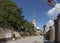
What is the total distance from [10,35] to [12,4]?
1392cm

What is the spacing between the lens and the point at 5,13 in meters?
63.4

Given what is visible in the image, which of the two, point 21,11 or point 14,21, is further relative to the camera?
point 21,11

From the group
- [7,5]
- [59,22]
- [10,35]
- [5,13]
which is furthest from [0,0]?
[59,22]

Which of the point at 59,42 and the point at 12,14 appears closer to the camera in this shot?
the point at 59,42

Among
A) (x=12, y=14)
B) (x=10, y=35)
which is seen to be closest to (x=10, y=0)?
(x=12, y=14)

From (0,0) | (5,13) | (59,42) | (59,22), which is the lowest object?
(59,42)

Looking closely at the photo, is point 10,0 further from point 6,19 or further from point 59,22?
point 59,22

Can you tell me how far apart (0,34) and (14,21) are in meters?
17.2

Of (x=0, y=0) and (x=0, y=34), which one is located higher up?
(x=0, y=0)

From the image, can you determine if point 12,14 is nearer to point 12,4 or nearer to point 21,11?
point 12,4


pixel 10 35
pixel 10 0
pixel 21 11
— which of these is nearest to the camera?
pixel 10 35

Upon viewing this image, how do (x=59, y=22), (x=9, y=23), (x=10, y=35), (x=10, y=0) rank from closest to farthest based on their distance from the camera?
(x=59, y=22)
(x=10, y=35)
(x=9, y=23)
(x=10, y=0)

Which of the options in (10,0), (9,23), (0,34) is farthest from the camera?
(10,0)

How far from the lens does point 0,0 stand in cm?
6975
